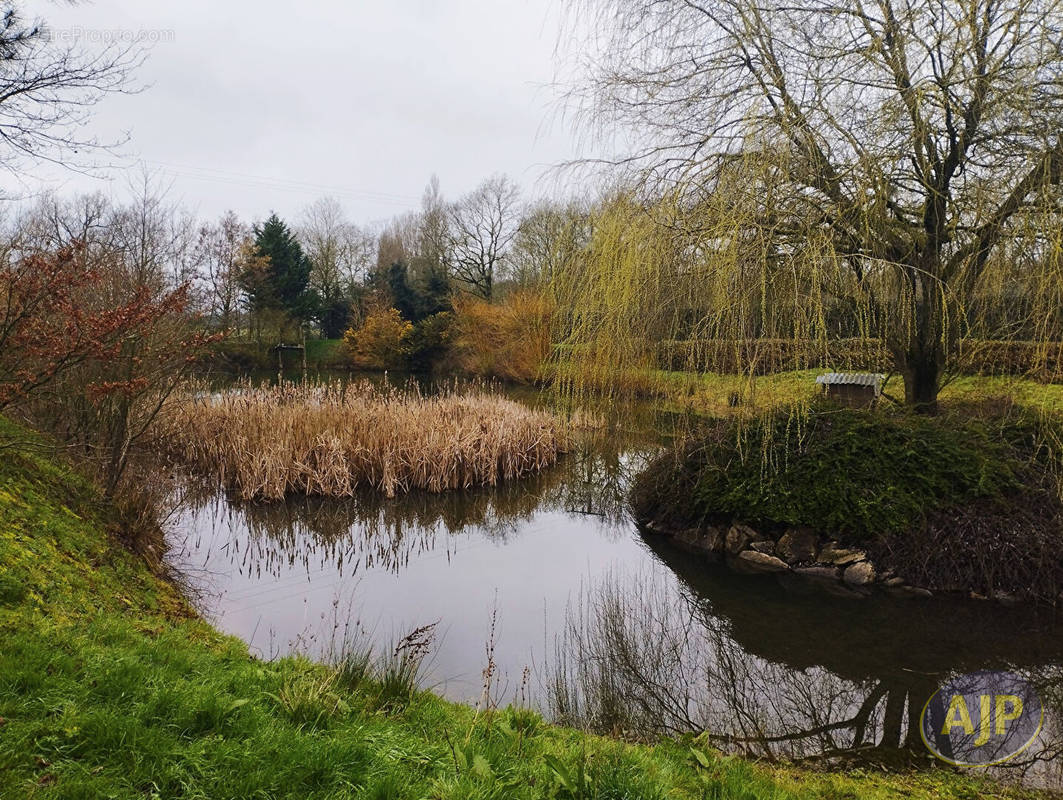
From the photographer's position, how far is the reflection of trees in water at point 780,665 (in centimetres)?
350

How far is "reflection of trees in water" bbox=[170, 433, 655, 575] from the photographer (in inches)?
252

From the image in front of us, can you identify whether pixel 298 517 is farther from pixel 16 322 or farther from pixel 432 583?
pixel 16 322

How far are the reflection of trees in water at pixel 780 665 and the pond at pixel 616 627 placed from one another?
0.05ft

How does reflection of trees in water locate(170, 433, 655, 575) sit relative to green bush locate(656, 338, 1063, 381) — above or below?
below

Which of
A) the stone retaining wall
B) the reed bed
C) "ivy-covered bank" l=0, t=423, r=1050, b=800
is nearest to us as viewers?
"ivy-covered bank" l=0, t=423, r=1050, b=800

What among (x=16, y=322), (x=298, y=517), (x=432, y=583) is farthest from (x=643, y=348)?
(x=298, y=517)

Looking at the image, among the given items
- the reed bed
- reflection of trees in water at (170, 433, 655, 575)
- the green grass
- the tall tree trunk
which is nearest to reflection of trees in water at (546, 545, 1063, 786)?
the green grass

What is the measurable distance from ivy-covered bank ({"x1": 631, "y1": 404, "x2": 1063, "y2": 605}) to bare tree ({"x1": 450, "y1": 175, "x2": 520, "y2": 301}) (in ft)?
82.2

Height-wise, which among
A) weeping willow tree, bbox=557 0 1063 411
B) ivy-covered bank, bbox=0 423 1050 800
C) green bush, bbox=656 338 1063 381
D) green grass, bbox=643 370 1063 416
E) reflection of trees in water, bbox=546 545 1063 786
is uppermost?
weeping willow tree, bbox=557 0 1063 411

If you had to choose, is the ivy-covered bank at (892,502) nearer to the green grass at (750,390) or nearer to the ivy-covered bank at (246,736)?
the green grass at (750,390)

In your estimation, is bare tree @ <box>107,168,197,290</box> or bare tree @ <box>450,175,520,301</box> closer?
bare tree @ <box>107,168,197,290</box>

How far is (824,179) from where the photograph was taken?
4.67 meters

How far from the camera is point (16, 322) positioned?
3168 millimetres

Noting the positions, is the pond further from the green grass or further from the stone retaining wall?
the green grass
